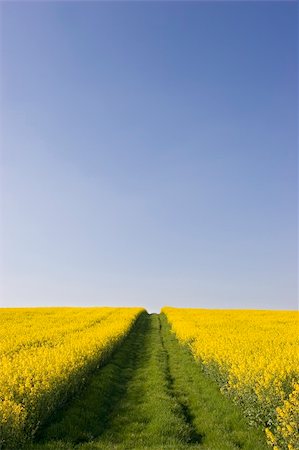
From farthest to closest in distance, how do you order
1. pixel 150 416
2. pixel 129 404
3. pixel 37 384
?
pixel 129 404
pixel 150 416
pixel 37 384

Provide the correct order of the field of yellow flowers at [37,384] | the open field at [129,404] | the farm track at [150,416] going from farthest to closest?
1. the farm track at [150,416]
2. the open field at [129,404]
3. the field of yellow flowers at [37,384]

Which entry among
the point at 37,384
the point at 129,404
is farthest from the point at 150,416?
the point at 37,384

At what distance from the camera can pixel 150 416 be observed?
12953mm

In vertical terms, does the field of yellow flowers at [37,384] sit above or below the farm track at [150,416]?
above

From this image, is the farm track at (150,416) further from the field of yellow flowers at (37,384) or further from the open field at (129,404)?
the field of yellow flowers at (37,384)

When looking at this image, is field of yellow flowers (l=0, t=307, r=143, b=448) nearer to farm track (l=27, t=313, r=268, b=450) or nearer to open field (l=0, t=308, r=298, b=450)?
open field (l=0, t=308, r=298, b=450)

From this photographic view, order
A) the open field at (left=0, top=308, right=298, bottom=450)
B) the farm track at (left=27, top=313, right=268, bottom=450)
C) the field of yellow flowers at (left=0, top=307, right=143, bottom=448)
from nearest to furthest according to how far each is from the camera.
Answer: the field of yellow flowers at (left=0, top=307, right=143, bottom=448), the open field at (left=0, top=308, right=298, bottom=450), the farm track at (left=27, top=313, right=268, bottom=450)

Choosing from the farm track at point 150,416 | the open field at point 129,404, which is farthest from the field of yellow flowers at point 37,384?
the farm track at point 150,416

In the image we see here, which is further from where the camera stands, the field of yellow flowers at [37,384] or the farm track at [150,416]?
the farm track at [150,416]

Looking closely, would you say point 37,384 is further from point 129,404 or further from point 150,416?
point 129,404

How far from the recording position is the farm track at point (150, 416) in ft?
35.7

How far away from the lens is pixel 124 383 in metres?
18.0

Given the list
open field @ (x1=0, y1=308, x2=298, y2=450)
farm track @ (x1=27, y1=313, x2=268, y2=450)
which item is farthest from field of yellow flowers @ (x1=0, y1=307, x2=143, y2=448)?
farm track @ (x1=27, y1=313, x2=268, y2=450)

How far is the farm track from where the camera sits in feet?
35.7
